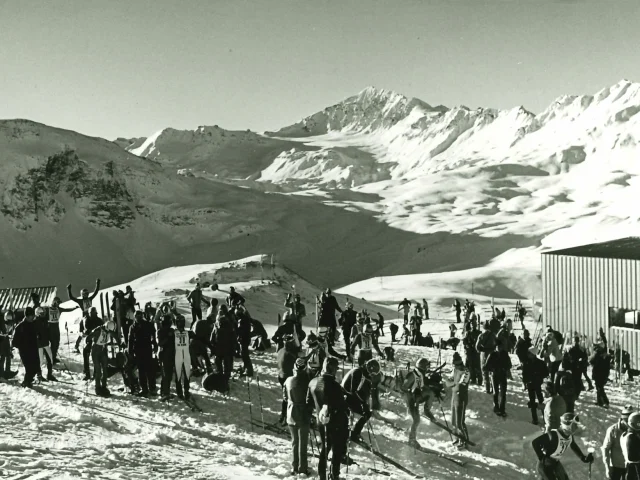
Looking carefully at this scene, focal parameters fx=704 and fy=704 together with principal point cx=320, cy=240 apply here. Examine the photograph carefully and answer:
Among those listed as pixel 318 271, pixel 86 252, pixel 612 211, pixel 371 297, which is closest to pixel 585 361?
pixel 371 297

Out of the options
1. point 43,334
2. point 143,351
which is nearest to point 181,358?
point 143,351

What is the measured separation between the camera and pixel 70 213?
2773 inches

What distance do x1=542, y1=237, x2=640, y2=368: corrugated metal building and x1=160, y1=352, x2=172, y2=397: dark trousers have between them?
14824 millimetres

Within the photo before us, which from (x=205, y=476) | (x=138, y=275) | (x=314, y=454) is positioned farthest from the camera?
(x=138, y=275)

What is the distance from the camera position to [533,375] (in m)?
12.2

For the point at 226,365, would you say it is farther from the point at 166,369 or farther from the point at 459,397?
the point at 459,397

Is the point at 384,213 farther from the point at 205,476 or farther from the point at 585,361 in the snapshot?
the point at 205,476

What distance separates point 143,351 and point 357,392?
4340 millimetres

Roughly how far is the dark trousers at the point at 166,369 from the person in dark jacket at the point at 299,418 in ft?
10.9

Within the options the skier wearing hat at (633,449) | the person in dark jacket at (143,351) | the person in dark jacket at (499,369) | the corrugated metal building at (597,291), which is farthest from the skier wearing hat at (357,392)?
the corrugated metal building at (597,291)

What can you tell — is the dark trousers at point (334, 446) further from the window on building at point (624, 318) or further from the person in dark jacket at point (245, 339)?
the window on building at point (624, 318)

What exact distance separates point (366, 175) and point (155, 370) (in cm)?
17201

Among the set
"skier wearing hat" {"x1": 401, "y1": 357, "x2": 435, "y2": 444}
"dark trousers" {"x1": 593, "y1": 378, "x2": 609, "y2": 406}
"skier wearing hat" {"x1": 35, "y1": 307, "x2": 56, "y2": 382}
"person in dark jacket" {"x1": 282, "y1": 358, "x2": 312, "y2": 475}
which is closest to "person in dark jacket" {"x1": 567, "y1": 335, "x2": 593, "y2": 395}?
"dark trousers" {"x1": 593, "y1": 378, "x2": 609, "y2": 406}

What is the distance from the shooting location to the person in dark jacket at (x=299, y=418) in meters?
8.78
